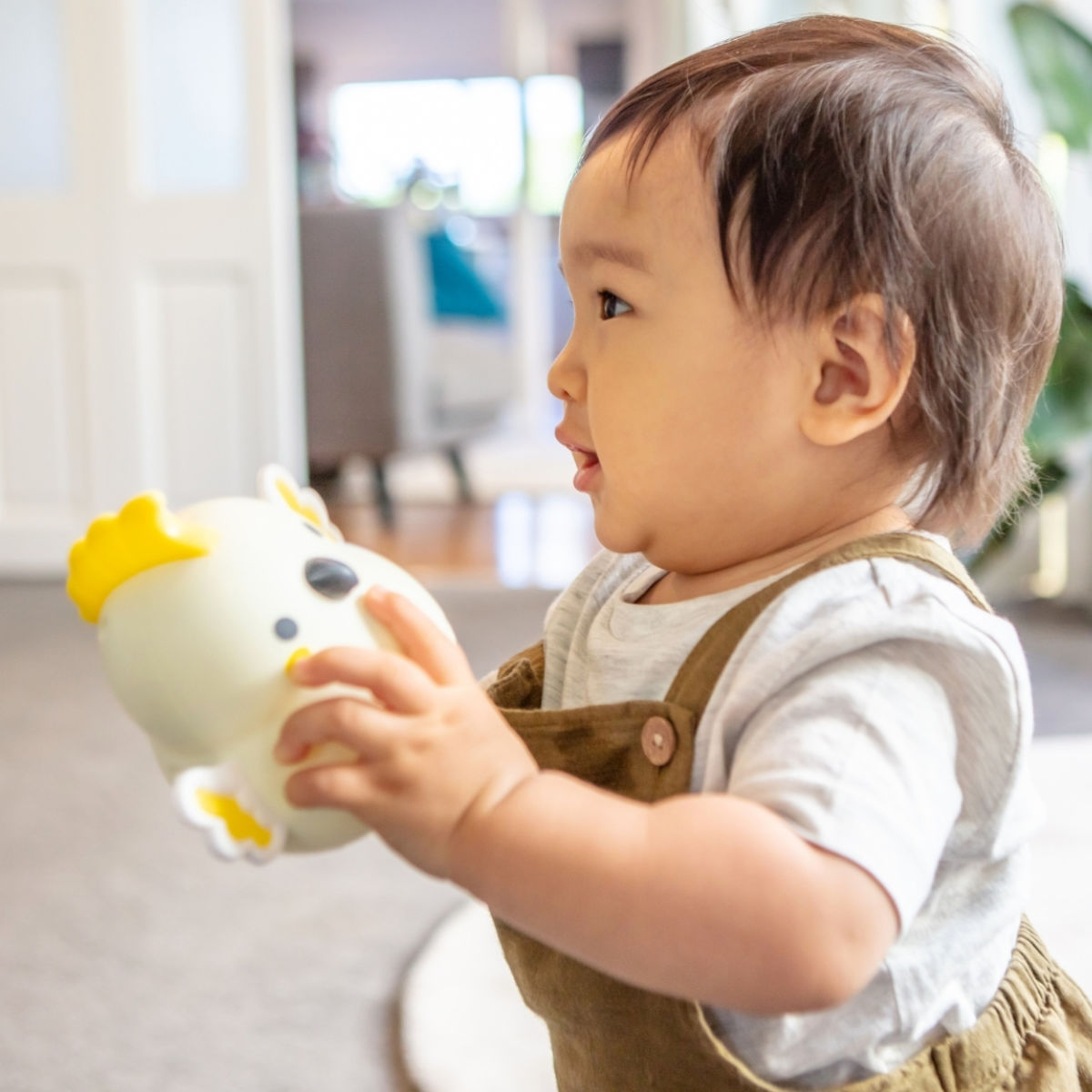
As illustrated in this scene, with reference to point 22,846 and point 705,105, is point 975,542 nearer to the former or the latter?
point 705,105

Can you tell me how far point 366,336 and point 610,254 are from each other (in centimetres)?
285

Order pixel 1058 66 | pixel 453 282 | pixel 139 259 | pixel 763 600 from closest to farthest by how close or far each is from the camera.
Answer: pixel 763 600 → pixel 1058 66 → pixel 139 259 → pixel 453 282

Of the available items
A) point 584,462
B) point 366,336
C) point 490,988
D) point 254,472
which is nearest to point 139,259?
point 254,472

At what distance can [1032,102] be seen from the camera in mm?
2336

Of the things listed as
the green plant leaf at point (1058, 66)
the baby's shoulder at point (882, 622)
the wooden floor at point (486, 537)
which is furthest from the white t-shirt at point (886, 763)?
the wooden floor at point (486, 537)

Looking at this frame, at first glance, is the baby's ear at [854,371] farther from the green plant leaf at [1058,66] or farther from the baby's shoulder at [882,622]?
the green plant leaf at [1058,66]

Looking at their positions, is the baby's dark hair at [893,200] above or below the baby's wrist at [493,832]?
above

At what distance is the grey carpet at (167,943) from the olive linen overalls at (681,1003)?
357 millimetres

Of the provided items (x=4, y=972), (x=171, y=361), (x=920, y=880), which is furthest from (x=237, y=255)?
(x=920, y=880)

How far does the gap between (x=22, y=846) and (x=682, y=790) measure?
0.99 meters

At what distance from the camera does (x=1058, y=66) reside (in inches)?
81.7

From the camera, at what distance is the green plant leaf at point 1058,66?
205 centimetres

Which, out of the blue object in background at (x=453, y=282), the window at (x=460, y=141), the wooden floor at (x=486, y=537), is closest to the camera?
the wooden floor at (x=486, y=537)

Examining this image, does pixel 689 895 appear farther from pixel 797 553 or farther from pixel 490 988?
pixel 490 988
